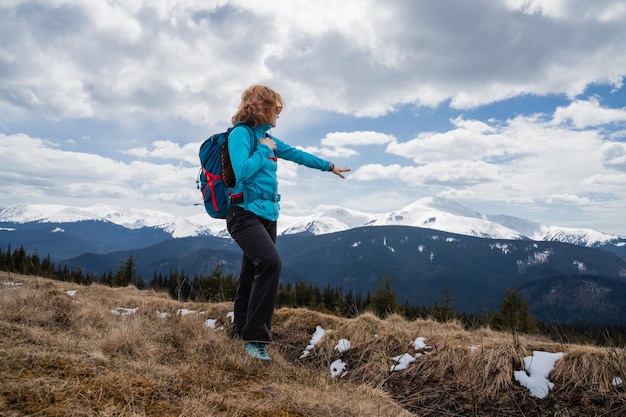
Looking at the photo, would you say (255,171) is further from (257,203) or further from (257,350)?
(257,350)

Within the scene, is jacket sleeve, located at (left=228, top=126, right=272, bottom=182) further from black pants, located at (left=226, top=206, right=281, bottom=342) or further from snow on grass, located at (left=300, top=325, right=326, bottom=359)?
snow on grass, located at (left=300, top=325, right=326, bottom=359)

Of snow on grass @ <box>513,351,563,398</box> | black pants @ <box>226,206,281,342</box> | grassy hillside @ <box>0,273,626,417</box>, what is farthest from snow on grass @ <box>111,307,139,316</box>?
snow on grass @ <box>513,351,563,398</box>

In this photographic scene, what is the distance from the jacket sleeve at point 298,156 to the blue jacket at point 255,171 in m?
0.37

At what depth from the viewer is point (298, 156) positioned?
18.0 ft

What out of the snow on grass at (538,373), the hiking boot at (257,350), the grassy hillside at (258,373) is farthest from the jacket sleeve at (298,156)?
the snow on grass at (538,373)

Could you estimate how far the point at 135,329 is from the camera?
411cm

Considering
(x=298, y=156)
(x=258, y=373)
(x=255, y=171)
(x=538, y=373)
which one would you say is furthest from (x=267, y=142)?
(x=538, y=373)

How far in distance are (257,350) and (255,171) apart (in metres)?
2.09

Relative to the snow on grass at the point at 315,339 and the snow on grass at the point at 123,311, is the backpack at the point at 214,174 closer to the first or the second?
the snow on grass at the point at 315,339

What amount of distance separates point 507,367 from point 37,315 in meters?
5.48

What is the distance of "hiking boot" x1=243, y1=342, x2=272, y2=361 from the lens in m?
4.23

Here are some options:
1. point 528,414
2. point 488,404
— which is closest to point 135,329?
point 488,404

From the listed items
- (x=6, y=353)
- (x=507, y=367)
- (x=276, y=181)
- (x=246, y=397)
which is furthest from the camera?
(x=276, y=181)

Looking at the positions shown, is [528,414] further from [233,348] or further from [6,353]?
[6,353]
